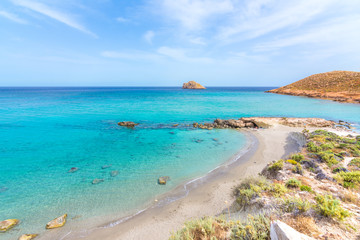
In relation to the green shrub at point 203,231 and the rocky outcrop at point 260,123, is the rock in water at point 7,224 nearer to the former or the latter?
the green shrub at point 203,231

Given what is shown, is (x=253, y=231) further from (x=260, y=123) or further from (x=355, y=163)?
(x=260, y=123)

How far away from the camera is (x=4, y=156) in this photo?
17375 mm

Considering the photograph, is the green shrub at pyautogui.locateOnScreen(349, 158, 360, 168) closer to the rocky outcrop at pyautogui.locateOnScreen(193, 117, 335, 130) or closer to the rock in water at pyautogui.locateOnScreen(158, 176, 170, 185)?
the rock in water at pyautogui.locateOnScreen(158, 176, 170, 185)

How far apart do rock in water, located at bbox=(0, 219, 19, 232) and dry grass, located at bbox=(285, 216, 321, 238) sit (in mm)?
14347

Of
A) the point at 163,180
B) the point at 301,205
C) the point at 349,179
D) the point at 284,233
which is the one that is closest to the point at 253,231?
the point at 284,233

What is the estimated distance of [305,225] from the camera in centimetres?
525

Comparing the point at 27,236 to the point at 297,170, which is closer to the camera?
the point at 27,236

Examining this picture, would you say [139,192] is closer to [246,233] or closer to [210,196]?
[210,196]

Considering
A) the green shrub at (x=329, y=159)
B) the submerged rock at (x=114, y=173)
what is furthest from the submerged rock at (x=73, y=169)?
the green shrub at (x=329, y=159)

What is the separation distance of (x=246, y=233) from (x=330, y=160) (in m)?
11.9

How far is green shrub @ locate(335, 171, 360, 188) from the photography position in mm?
8953

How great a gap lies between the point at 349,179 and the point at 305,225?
7377mm

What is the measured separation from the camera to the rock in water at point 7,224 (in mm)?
8821

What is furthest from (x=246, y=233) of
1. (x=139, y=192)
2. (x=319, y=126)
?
(x=319, y=126)
